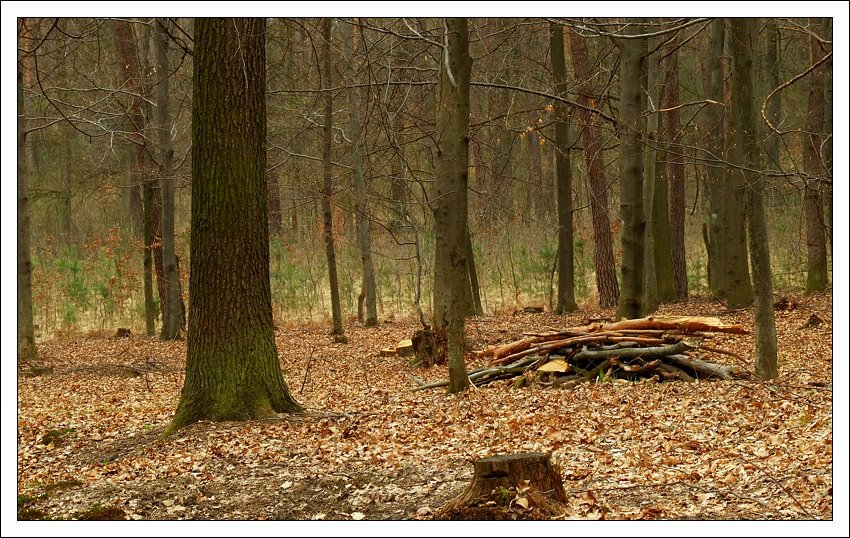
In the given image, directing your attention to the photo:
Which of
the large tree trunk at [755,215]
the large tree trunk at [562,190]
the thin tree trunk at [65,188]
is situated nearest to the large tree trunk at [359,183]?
the large tree trunk at [562,190]

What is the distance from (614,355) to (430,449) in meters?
3.35

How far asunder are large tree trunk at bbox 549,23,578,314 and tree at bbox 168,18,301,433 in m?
7.83

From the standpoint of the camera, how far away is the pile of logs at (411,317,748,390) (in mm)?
9156

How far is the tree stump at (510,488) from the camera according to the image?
5059mm

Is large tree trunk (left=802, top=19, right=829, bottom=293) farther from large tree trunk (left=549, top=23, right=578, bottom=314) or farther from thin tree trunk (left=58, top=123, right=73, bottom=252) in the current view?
thin tree trunk (left=58, top=123, right=73, bottom=252)

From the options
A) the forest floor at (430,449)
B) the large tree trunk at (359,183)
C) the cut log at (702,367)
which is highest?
the large tree trunk at (359,183)

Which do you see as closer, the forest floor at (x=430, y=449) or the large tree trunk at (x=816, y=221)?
the forest floor at (x=430, y=449)

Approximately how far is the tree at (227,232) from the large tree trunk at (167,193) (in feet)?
23.0

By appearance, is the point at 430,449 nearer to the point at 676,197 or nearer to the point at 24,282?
the point at 24,282

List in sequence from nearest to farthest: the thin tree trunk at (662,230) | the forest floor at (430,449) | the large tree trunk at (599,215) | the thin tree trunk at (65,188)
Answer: the forest floor at (430,449) < the thin tree trunk at (662,230) < the large tree trunk at (599,215) < the thin tree trunk at (65,188)

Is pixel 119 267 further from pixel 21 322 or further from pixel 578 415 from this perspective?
pixel 578 415

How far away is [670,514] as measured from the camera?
4.92 meters

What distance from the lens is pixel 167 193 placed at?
1524cm

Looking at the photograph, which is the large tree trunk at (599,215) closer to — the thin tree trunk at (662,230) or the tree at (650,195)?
the thin tree trunk at (662,230)
